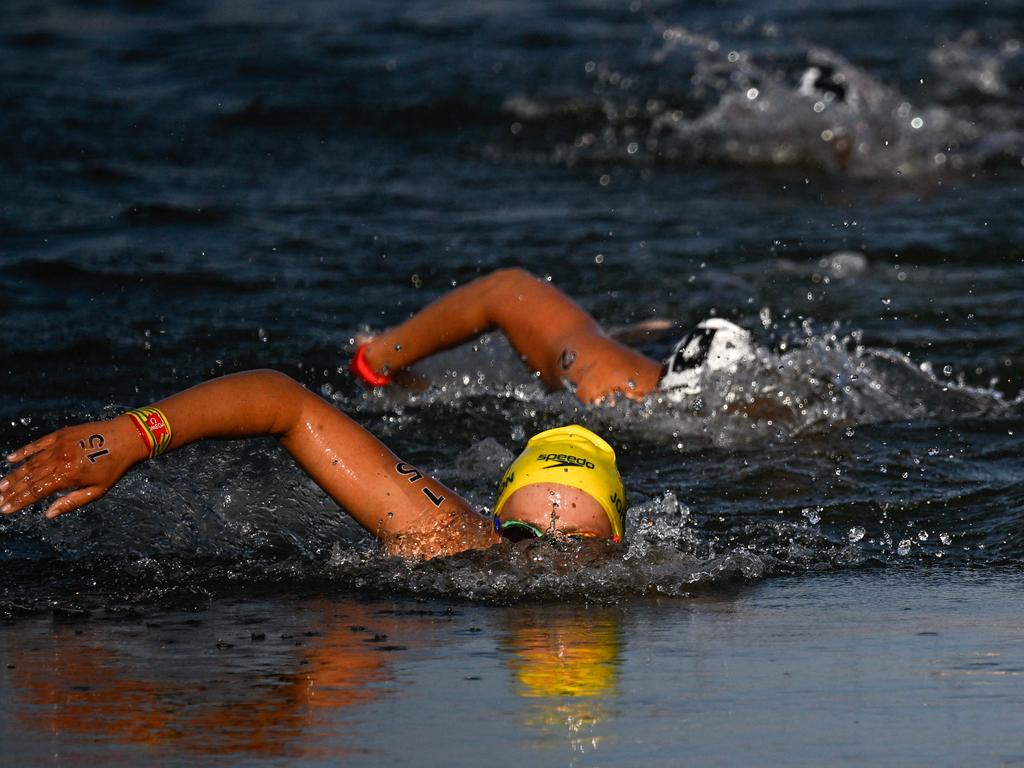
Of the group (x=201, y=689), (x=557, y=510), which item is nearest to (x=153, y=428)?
(x=201, y=689)

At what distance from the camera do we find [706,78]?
16.2 m

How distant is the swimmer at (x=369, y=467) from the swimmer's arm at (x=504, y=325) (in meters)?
2.00

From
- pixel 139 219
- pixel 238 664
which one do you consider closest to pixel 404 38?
pixel 139 219

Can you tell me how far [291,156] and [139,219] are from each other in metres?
2.47

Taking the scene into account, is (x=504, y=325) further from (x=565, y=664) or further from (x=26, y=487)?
(x=565, y=664)

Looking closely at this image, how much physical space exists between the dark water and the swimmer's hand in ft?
2.14

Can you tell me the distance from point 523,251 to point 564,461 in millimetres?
5609

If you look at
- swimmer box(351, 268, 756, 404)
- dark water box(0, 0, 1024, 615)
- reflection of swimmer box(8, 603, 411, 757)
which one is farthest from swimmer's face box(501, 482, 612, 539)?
swimmer box(351, 268, 756, 404)

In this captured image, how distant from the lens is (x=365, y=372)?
8133mm

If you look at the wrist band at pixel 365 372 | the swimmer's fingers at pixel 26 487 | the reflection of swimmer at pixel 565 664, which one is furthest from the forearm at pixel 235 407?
the wrist band at pixel 365 372

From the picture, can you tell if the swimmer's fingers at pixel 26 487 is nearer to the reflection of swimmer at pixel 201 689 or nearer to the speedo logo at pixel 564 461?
the reflection of swimmer at pixel 201 689

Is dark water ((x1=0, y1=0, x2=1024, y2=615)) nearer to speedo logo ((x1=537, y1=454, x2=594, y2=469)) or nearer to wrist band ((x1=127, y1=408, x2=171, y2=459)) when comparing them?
speedo logo ((x1=537, y1=454, x2=594, y2=469))

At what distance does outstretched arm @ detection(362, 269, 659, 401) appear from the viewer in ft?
26.0

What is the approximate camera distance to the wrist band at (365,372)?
8.13m
